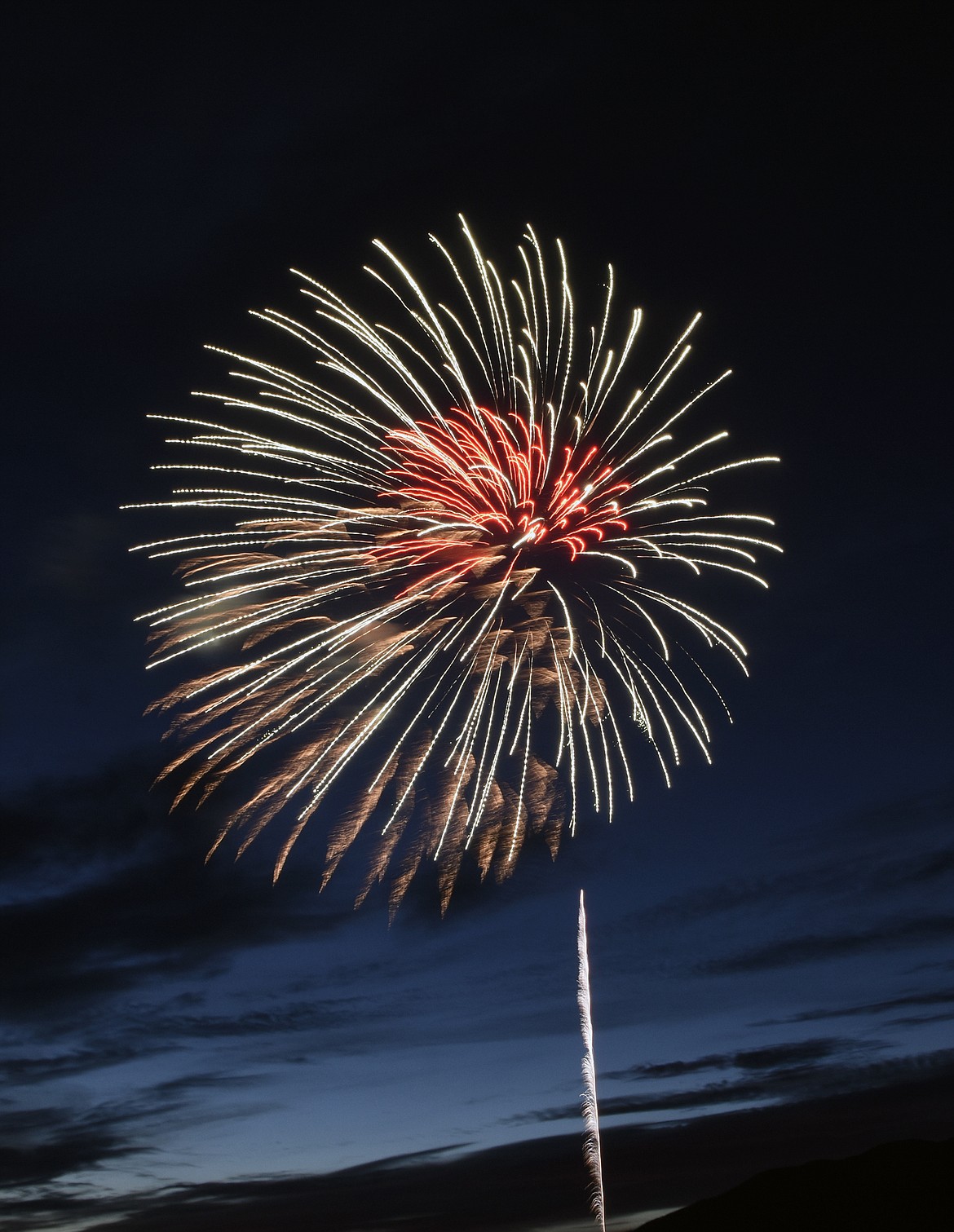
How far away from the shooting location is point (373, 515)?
24203 mm

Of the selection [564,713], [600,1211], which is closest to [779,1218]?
[600,1211]

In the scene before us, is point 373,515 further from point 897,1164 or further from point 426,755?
point 897,1164

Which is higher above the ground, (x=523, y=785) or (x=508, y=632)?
(x=508, y=632)

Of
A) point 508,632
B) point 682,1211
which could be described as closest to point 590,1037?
point 508,632

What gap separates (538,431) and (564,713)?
6.43 meters

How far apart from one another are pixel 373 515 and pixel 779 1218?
5703 inches

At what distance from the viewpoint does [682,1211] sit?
154125 millimetres

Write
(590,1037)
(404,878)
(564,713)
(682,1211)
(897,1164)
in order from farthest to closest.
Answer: (682,1211)
(897,1164)
(590,1037)
(564,713)
(404,878)

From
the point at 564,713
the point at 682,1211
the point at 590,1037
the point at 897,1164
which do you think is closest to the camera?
the point at 564,713

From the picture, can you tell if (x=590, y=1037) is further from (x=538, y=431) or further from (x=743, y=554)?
(x=538, y=431)

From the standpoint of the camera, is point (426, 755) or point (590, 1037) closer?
point (426, 755)

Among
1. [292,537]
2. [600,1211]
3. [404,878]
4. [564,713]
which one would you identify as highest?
[292,537]

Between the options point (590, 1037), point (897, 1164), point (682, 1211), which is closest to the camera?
point (590, 1037)

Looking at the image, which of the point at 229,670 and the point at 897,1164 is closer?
the point at 229,670
